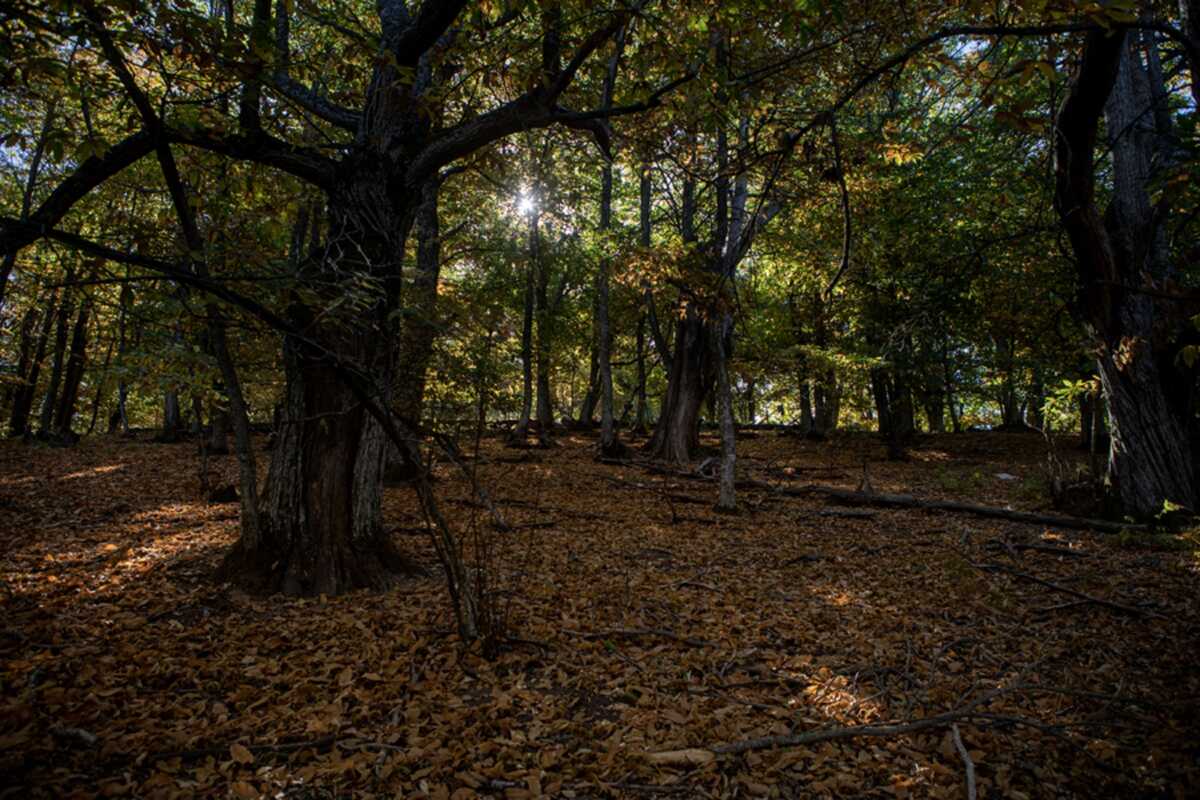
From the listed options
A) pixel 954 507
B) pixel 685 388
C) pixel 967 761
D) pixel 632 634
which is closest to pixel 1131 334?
pixel 954 507

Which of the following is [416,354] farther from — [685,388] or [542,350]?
[542,350]

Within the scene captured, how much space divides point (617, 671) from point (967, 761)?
2034 millimetres

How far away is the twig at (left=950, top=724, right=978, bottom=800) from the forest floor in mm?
27

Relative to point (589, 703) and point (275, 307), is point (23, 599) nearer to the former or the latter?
point (275, 307)

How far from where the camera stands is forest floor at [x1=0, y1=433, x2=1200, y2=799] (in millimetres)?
2715

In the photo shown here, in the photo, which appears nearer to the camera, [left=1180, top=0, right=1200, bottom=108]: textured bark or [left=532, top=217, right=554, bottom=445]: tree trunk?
[left=1180, top=0, right=1200, bottom=108]: textured bark

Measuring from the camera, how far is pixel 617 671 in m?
3.85

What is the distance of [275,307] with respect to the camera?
3.85 m

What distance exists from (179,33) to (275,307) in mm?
1664

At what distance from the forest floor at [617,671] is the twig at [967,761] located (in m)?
0.03

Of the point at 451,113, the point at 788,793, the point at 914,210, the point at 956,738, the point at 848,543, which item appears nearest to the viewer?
the point at 788,793

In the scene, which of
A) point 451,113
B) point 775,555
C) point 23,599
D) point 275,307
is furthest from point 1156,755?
point 451,113

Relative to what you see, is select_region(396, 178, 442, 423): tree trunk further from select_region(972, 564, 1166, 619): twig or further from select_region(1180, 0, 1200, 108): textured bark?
select_region(972, 564, 1166, 619): twig

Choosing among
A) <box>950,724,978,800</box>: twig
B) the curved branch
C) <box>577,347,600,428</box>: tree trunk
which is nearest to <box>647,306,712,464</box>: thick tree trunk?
<box>577,347,600,428</box>: tree trunk
